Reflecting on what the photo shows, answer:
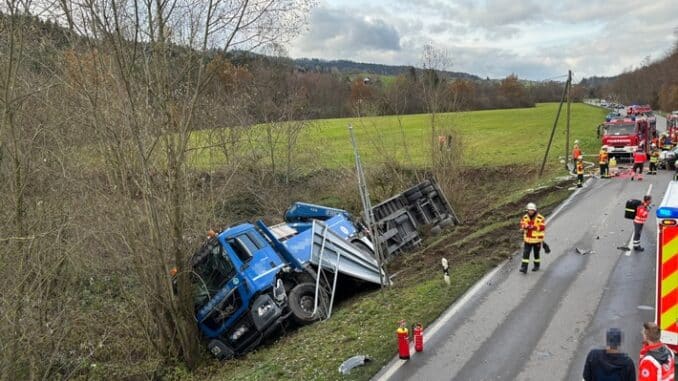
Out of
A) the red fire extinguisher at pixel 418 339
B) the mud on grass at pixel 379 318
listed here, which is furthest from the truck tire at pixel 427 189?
the red fire extinguisher at pixel 418 339

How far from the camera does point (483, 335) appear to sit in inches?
318

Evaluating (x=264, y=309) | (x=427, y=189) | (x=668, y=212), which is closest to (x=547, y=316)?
(x=668, y=212)

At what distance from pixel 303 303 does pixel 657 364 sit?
6.97 metres

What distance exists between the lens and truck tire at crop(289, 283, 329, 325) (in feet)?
34.3

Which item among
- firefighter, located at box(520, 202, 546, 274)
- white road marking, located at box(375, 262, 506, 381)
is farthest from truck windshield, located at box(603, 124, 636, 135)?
firefighter, located at box(520, 202, 546, 274)

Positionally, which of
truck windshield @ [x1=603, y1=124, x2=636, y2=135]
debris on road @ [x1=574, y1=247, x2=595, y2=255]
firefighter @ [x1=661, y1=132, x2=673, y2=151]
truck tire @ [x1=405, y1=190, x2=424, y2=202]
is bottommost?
debris on road @ [x1=574, y1=247, x2=595, y2=255]

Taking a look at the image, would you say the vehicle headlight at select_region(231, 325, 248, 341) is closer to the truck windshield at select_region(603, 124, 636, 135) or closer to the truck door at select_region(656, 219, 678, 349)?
the truck door at select_region(656, 219, 678, 349)

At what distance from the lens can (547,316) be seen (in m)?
8.62

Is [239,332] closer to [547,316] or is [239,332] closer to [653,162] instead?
[547,316]

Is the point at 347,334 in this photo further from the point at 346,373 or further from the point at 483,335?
the point at 483,335

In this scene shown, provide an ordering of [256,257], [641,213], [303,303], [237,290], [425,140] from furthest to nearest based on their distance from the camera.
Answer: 1. [425,140]
2. [641,213]
3. [303,303]
4. [256,257]
5. [237,290]

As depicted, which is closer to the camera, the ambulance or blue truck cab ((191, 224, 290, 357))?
the ambulance

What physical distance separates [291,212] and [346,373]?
9.06 metres

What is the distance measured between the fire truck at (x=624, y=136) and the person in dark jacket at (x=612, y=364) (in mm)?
23960
